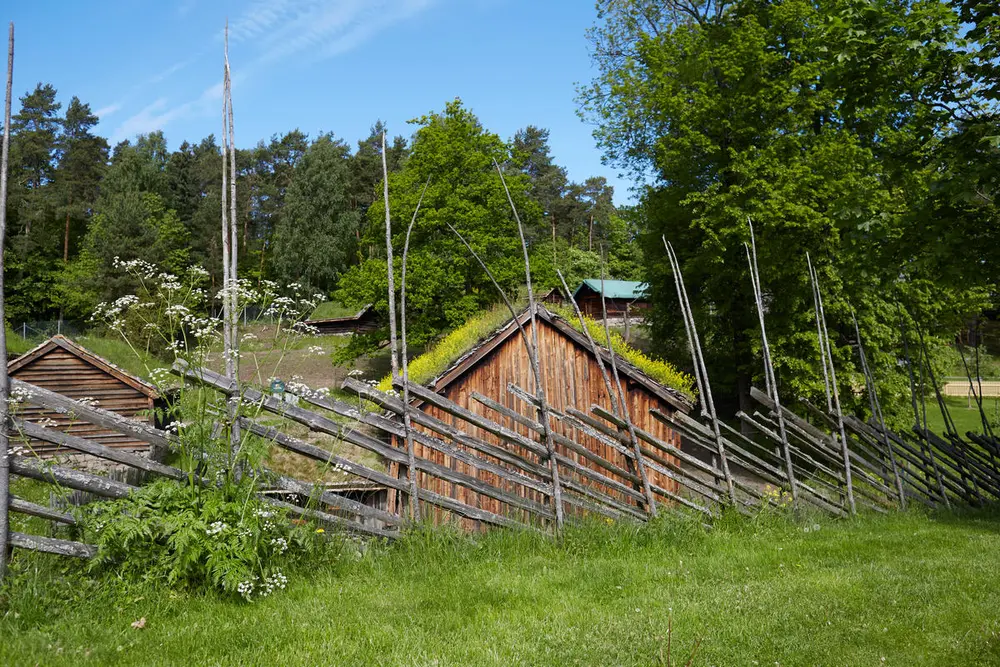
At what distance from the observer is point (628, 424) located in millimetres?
6828

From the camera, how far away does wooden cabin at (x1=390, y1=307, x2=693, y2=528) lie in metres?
11.2

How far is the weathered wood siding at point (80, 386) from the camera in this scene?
20.1 metres

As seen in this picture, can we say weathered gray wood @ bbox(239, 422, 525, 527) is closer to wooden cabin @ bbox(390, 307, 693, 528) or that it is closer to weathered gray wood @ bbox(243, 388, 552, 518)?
weathered gray wood @ bbox(243, 388, 552, 518)

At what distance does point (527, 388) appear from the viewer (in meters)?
11.6

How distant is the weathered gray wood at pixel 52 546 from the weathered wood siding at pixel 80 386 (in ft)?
57.6

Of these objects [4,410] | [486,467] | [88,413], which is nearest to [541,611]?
[486,467]

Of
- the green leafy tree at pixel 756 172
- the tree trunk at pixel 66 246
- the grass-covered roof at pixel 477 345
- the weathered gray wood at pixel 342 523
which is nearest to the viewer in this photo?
the weathered gray wood at pixel 342 523

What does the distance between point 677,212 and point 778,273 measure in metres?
3.59

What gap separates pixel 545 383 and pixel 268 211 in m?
53.5

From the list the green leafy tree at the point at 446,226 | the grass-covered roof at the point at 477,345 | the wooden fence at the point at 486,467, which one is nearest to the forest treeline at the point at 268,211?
the green leafy tree at the point at 446,226

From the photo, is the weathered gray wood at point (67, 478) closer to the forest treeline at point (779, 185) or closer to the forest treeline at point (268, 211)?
the forest treeline at point (779, 185)

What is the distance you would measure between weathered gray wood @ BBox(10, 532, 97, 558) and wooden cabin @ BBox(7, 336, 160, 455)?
17.6m

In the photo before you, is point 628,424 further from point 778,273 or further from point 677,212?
point 677,212

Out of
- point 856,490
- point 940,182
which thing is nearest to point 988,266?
point 940,182
